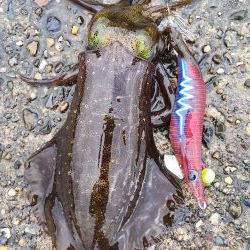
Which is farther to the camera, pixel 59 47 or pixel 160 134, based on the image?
pixel 59 47

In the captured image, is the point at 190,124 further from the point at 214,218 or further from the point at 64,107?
the point at 64,107

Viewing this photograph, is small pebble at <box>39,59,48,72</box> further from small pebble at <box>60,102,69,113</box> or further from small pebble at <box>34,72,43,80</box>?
small pebble at <box>60,102,69,113</box>

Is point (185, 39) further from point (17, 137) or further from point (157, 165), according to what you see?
point (17, 137)

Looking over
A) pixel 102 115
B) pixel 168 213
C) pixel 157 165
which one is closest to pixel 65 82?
pixel 102 115

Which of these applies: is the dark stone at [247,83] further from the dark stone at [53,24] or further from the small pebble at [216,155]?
the dark stone at [53,24]

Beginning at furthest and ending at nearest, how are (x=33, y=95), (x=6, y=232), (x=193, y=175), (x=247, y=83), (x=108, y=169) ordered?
(x=33, y=95) < (x=247, y=83) < (x=6, y=232) < (x=193, y=175) < (x=108, y=169)

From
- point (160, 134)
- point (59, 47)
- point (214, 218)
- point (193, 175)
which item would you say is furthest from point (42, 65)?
point (214, 218)

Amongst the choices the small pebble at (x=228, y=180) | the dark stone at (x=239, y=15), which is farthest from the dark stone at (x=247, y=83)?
the small pebble at (x=228, y=180)
